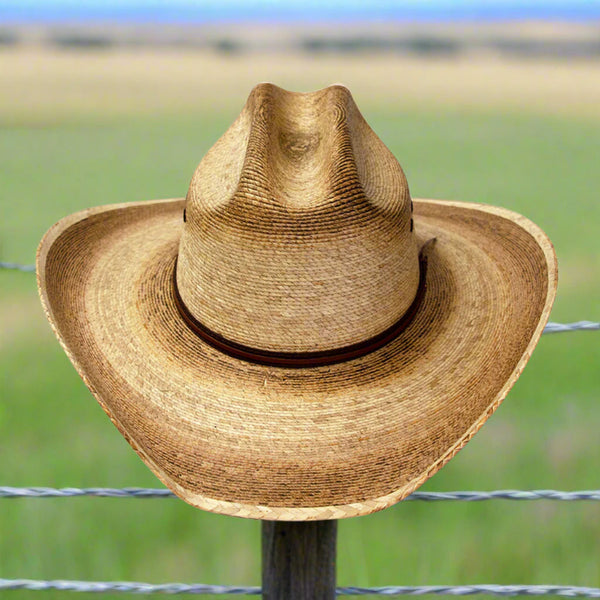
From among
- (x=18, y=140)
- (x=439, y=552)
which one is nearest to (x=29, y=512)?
(x=439, y=552)

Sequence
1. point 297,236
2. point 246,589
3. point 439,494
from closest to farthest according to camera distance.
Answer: point 297,236 < point 439,494 < point 246,589

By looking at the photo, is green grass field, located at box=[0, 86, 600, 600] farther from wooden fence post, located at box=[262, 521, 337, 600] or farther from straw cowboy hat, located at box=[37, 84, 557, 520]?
straw cowboy hat, located at box=[37, 84, 557, 520]

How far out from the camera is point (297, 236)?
0.89 m

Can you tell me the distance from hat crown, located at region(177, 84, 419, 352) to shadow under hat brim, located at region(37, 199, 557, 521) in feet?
0.18

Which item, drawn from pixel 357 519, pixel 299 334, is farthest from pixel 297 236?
pixel 357 519

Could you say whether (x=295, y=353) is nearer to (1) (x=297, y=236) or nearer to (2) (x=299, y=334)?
(2) (x=299, y=334)

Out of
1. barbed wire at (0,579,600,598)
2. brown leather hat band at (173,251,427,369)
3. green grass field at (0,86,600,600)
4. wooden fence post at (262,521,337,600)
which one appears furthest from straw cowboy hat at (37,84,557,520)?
green grass field at (0,86,600,600)

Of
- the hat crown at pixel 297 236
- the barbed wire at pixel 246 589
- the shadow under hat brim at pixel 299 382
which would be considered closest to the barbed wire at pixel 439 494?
the barbed wire at pixel 246 589

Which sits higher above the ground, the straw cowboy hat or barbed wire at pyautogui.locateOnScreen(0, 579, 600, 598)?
the straw cowboy hat

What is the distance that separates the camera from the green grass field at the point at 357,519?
2.20 metres

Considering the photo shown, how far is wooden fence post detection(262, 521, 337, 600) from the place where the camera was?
1093 mm

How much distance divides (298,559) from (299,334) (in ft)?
1.45

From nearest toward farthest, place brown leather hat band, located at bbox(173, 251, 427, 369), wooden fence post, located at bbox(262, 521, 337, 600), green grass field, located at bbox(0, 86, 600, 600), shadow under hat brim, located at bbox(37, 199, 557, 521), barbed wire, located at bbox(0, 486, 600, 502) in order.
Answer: shadow under hat brim, located at bbox(37, 199, 557, 521), brown leather hat band, located at bbox(173, 251, 427, 369), wooden fence post, located at bbox(262, 521, 337, 600), barbed wire, located at bbox(0, 486, 600, 502), green grass field, located at bbox(0, 86, 600, 600)

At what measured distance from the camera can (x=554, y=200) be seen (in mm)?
3510
